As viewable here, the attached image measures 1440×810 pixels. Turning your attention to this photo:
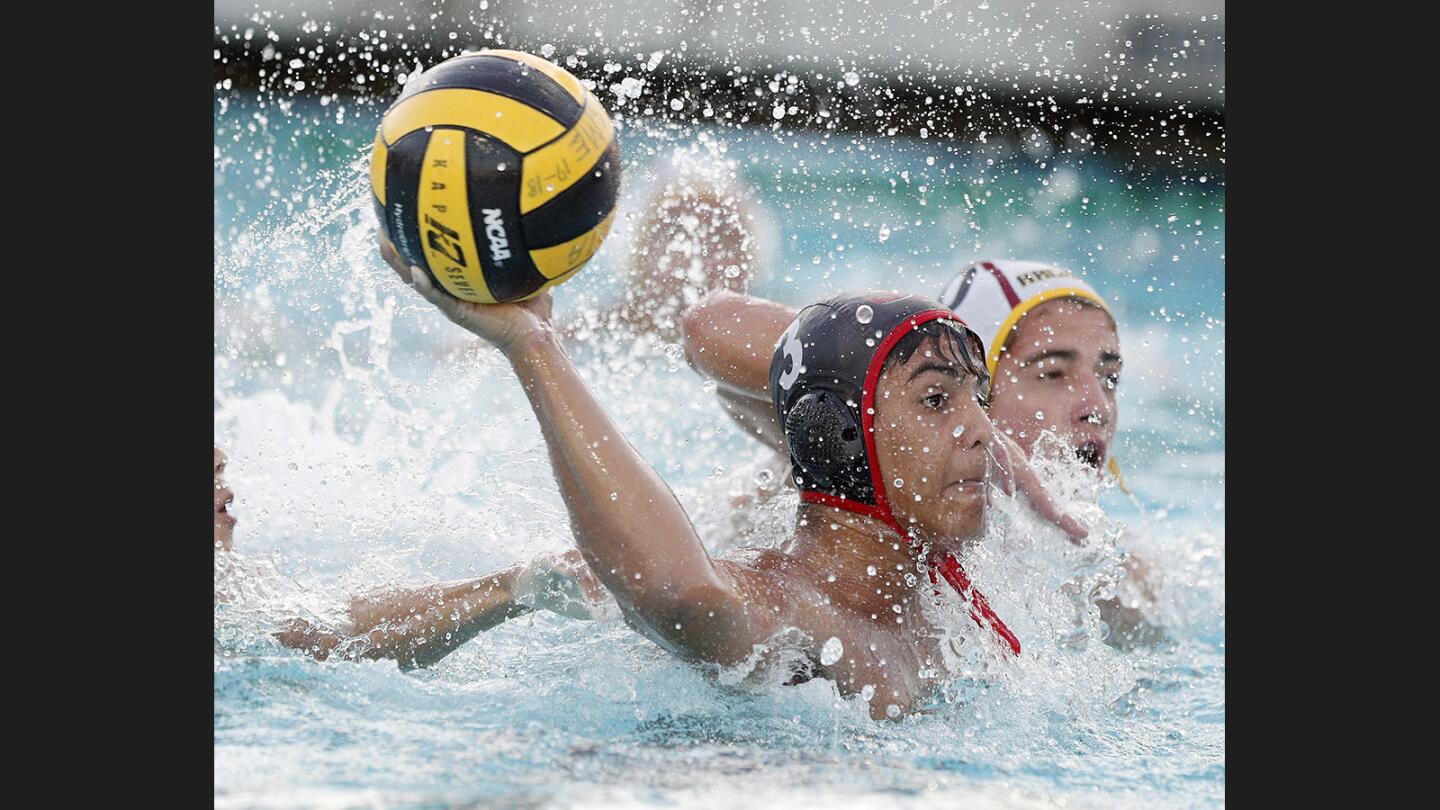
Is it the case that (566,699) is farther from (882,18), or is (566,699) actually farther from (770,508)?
(882,18)

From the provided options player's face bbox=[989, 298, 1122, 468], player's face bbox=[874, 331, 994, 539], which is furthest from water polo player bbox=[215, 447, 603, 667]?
player's face bbox=[989, 298, 1122, 468]

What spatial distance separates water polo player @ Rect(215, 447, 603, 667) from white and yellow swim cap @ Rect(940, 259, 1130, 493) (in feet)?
4.63

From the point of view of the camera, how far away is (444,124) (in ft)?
8.35

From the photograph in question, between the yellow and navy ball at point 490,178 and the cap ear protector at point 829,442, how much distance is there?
1.90 feet

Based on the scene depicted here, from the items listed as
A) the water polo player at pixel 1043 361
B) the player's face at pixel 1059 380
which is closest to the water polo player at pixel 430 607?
the water polo player at pixel 1043 361

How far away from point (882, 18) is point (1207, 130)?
3.21 metres

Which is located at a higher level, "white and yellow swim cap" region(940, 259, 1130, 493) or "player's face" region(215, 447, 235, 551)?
"white and yellow swim cap" region(940, 259, 1130, 493)

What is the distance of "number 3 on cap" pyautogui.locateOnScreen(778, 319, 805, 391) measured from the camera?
2.93m

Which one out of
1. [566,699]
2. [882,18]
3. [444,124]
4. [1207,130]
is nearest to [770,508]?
[566,699]

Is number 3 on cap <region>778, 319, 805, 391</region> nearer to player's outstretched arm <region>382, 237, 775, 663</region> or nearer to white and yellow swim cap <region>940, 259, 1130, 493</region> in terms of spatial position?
player's outstretched arm <region>382, 237, 775, 663</region>

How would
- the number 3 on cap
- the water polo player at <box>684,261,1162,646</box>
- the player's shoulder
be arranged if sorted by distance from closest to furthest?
the player's shoulder
the number 3 on cap
the water polo player at <box>684,261,1162,646</box>

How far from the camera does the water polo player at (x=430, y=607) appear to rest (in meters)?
3.12

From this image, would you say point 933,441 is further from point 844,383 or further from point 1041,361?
point 1041,361

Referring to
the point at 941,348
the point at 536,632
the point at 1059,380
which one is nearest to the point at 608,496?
the point at 941,348
